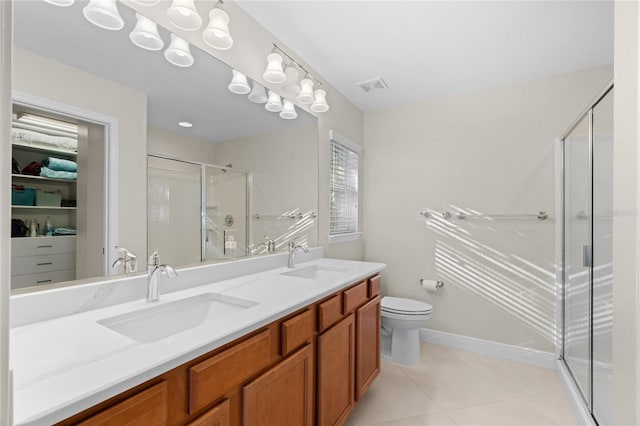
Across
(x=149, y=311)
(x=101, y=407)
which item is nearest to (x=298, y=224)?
(x=149, y=311)

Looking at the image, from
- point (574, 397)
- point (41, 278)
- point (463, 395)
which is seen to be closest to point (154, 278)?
point (41, 278)

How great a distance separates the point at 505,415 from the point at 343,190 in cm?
198

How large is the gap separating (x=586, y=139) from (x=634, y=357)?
5.52 ft

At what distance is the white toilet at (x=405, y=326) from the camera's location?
2.35 metres

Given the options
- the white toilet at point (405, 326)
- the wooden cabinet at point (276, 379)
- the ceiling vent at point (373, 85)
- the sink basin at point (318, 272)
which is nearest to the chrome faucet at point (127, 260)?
the wooden cabinet at point (276, 379)

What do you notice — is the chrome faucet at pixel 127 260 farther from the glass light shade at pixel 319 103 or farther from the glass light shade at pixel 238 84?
the glass light shade at pixel 319 103

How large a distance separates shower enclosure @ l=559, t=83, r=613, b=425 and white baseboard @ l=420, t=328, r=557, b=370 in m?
0.13

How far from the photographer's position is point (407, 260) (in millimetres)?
2936

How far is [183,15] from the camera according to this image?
1272 millimetres

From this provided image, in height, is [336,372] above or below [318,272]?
below

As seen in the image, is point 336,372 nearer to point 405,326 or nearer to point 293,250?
point 293,250

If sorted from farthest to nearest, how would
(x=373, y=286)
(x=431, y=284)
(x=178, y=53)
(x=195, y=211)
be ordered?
(x=431, y=284) < (x=373, y=286) < (x=195, y=211) < (x=178, y=53)

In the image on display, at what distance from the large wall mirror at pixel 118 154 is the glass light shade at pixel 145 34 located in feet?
0.08

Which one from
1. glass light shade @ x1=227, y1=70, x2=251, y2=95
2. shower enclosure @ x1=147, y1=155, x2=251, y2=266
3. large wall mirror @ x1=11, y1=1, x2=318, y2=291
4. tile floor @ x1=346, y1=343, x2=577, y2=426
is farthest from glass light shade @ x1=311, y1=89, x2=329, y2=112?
tile floor @ x1=346, y1=343, x2=577, y2=426
